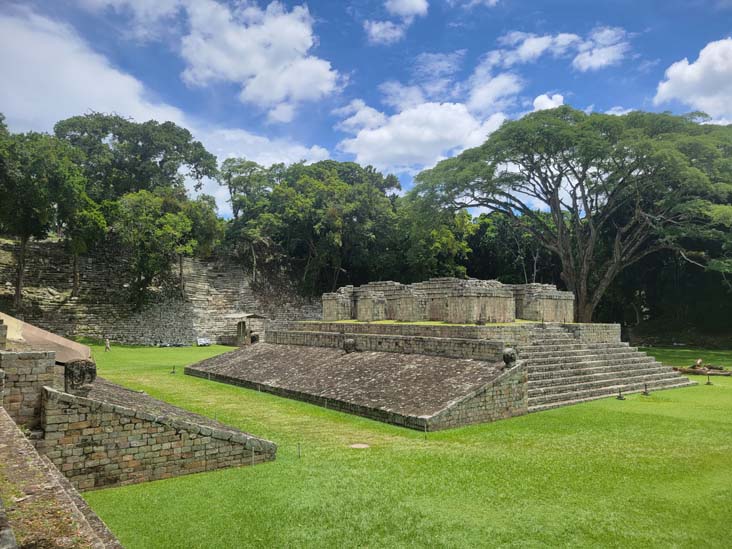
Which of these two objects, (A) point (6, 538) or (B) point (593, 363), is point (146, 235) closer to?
(B) point (593, 363)

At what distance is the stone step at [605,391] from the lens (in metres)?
10.1

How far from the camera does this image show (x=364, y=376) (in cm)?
1109

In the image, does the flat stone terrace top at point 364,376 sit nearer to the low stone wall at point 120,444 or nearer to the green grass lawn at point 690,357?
the low stone wall at point 120,444

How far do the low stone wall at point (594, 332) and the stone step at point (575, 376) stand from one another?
1167mm

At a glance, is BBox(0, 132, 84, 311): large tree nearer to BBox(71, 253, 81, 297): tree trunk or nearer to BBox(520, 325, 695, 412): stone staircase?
BBox(71, 253, 81, 297): tree trunk

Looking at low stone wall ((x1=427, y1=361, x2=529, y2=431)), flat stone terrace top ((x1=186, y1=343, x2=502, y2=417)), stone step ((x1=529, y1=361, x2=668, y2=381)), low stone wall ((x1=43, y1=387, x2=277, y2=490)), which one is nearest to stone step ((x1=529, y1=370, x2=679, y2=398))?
stone step ((x1=529, y1=361, x2=668, y2=381))

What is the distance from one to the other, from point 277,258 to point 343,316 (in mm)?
16733

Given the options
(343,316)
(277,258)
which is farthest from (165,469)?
(277,258)

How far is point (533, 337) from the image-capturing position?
39.9 ft

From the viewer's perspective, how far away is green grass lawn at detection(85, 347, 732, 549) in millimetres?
4387

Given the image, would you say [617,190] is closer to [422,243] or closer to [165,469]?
[422,243]

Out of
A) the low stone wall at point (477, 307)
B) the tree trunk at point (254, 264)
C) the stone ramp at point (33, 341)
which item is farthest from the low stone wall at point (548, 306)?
the tree trunk at point (254, 264)

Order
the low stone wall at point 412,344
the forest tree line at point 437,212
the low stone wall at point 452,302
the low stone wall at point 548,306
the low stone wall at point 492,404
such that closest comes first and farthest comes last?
the low stone wall at point 492,404 → the low stone wall at point 412,344 → the low stone wall at point 452,302 → the low stone wall at point 548,306 → the forest tree line at point 437,212

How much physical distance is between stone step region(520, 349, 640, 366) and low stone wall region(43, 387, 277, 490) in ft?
22.4
